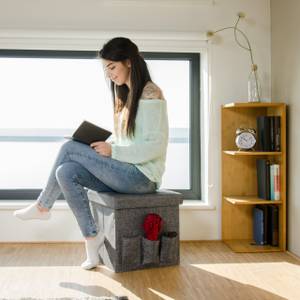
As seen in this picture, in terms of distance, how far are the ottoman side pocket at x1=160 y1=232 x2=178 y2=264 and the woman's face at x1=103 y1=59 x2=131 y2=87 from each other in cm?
83

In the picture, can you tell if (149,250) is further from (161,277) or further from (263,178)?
(263,178)

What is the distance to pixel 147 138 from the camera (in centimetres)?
252

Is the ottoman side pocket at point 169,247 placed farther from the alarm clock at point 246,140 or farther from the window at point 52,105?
the window at point 52,105

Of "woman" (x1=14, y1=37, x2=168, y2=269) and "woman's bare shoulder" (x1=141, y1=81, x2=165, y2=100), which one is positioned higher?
"woman's bare shoulder" (x1=141, y1=81, x2=165, y2=100)

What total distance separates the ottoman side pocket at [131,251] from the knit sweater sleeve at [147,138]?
39 centimetres

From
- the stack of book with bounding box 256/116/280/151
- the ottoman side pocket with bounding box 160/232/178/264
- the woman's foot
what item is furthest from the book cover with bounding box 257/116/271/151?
the woman's foot

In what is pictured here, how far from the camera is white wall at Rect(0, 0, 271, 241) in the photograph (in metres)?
3.25

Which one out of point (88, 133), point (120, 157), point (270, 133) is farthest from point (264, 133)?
point (88, 133)

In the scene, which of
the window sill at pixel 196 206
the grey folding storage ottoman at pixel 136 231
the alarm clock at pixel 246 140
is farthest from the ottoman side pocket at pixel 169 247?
the alarm clock at pixel 246 140

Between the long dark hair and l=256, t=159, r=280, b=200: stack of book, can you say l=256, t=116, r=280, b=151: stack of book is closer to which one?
l=256, t=159, r=280, b=200: stack of book

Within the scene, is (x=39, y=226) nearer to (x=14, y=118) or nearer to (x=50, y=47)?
(x=14, y=118)

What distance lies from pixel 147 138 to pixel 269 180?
0.98 m

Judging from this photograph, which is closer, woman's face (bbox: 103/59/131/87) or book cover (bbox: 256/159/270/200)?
woman's face (bbox: 103/59/131/87)

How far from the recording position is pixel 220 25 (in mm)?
3348
